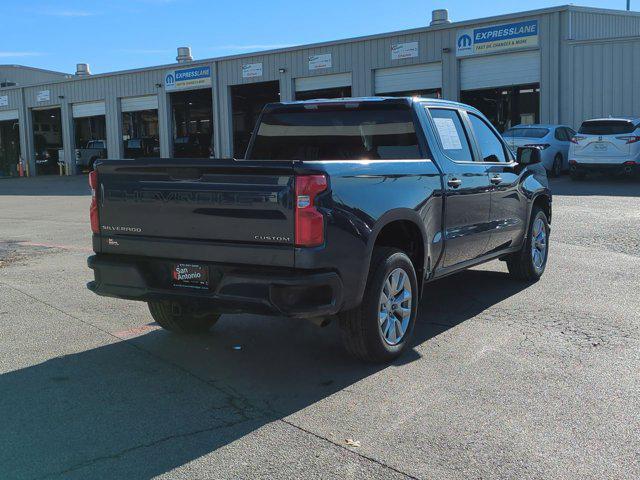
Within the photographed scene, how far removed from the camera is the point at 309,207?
14.3 feet

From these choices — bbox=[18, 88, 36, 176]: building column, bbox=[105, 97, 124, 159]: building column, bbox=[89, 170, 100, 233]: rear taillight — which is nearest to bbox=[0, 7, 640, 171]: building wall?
bbox=[105, 97, 124, 159]: building column

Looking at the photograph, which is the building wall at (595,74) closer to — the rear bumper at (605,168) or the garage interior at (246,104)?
the rear bumper at (605,168)

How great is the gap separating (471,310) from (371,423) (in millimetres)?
2898

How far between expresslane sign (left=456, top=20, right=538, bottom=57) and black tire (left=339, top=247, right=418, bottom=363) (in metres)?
22.9

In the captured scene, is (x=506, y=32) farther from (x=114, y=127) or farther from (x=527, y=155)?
(x=114, y=127)

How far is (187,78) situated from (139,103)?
4658mm

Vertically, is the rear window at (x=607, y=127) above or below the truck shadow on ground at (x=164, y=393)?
above

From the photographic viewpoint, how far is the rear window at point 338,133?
19.6 ft

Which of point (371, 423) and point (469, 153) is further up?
point (469, 153)

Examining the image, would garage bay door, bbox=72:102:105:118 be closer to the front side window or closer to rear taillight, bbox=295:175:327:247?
the front side window

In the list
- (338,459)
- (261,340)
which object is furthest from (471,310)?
(338,459)

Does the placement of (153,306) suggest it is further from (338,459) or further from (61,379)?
(338,459)

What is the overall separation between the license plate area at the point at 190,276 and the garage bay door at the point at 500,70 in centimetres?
2364

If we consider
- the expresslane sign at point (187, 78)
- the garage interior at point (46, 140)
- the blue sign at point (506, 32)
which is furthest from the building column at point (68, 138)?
the blue sign at point (506, 32)
